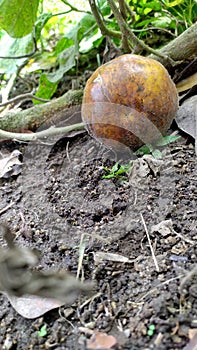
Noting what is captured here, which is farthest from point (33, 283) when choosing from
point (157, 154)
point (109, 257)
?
point (157, 154)

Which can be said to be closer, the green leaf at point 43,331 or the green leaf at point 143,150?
the green leaf at point 43,331

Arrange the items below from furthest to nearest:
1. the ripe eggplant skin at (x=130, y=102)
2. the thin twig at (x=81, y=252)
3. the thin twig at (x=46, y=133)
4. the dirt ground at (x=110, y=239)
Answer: the thin twig at (x=46, y=133)
the ripe eggplant skin at (x=130, y=102)
the thin twig at (x=81, y=252)
the dirt ground at (x=110, y=239)

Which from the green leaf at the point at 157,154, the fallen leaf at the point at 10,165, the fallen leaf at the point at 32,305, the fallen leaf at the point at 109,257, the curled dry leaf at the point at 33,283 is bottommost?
the green leaf at the point at 157,154

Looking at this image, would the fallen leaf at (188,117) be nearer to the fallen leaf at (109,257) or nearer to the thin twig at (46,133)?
the thin twig at (46,133)

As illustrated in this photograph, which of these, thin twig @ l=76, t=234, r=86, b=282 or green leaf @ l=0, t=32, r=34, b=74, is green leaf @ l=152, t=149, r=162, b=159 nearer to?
thin twig @ l=76, t=234, r=86, b=282

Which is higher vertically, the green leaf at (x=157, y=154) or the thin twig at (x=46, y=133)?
the thin twig at (x=46, y=133)

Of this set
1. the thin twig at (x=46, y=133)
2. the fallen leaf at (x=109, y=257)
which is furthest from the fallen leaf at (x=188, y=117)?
the fallen leaf at (x=109, y=257)

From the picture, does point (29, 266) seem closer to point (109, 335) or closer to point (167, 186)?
point (109, 335)
